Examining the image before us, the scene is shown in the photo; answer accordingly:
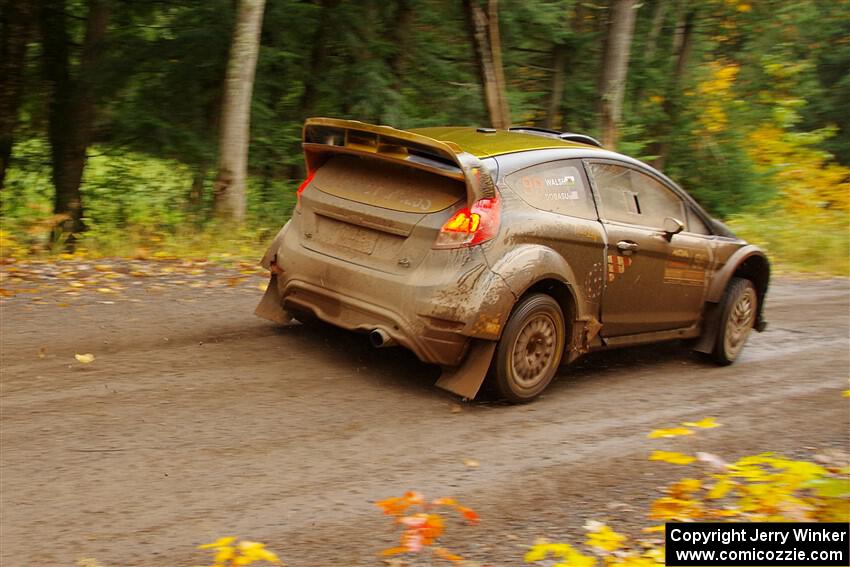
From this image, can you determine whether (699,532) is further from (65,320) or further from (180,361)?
(65,320)

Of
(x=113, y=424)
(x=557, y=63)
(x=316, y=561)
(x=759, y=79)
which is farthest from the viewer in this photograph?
(x=759, y=79)

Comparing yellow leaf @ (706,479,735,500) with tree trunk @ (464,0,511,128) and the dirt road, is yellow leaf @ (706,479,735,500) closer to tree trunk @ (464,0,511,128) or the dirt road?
the dirt road

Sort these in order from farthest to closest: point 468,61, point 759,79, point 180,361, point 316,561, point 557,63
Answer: point 759,79, point 557,63, point 468,61, point 180,361, point 316,561

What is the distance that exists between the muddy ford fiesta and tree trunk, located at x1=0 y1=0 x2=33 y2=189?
9.56 metres

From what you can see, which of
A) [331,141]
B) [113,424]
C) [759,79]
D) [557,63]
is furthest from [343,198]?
[759,79]

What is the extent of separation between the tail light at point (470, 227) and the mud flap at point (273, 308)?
5.88 feet

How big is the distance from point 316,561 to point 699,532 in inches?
66.5

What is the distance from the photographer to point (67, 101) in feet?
51.0

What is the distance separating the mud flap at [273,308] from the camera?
744 centimetres

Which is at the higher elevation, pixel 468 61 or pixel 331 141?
pixel 468 61

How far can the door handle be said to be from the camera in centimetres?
709

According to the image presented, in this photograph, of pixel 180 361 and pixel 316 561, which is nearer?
pixel 316 561

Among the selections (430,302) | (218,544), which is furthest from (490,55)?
(218,544)

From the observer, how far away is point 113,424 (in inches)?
215
